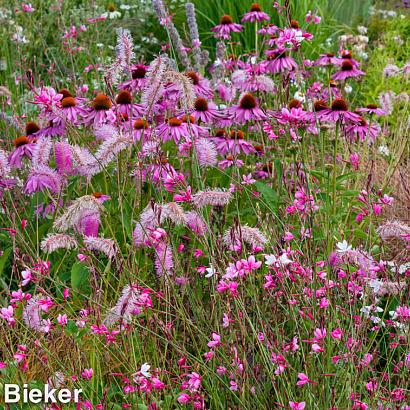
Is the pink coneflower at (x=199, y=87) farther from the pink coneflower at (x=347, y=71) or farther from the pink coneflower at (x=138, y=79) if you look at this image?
the pink coneflower at (x=347, y=71)

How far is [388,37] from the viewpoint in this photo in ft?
23.5

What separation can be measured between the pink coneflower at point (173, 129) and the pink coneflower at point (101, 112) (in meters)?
0.21

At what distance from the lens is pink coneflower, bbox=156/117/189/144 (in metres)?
3.11

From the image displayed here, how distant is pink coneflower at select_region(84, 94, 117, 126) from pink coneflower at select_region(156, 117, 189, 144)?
0.21 metres

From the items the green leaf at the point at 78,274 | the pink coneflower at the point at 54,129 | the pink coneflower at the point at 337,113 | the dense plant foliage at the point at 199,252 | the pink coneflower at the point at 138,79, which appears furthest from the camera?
the pink coneflower at the point at 138,79

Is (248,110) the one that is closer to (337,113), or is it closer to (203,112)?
(203,112)

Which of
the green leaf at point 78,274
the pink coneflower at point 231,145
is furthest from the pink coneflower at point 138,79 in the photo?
the green leaf at point 78,274

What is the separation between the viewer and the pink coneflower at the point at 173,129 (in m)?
3.11

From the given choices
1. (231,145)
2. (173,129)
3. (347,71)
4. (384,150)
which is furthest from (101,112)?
(384,150)

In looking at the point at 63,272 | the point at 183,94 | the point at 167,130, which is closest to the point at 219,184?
the point at 167,130

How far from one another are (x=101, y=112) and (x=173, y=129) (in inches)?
13.0

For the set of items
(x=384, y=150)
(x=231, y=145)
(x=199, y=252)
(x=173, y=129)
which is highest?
(x=173, y=129)

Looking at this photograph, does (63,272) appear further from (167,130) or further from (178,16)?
(178,16)

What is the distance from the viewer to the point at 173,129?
3.13m
